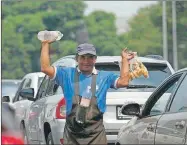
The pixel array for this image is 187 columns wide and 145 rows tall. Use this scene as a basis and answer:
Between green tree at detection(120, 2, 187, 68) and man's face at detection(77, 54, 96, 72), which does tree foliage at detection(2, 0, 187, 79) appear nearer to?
green tree at detection(120, 2, 187, 68)

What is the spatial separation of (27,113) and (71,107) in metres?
6.64

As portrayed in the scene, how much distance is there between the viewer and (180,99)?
901cm

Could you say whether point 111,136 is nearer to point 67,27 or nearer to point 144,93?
point 144,93

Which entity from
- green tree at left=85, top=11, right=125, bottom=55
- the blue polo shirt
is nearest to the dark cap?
the blue polo shirt

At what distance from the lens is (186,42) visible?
67.4 meters

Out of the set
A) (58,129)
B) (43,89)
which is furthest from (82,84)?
(43,89)

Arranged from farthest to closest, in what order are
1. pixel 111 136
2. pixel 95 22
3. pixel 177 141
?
pixel 95 22 < pixel 111 136 < pixel 177 141

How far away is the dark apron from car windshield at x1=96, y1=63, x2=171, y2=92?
339cm

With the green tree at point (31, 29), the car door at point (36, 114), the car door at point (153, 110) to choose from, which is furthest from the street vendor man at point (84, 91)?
the green tree at point (31, 29)

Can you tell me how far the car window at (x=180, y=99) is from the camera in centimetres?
883

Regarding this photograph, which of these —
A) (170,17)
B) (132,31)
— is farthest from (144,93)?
(132,31)

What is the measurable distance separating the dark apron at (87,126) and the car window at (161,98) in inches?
26.2

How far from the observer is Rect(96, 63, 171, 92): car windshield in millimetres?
12680

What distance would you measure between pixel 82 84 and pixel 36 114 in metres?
5.16
